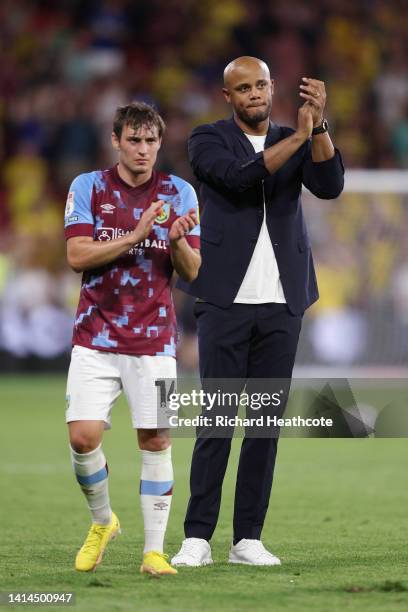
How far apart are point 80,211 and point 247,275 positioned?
818 millimetres

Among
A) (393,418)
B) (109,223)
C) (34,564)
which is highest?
(109,223)

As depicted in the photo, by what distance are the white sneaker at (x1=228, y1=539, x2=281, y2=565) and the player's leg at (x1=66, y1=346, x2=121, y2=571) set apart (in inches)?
24.4

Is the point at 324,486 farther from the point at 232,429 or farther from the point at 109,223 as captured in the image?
the point at 109,223

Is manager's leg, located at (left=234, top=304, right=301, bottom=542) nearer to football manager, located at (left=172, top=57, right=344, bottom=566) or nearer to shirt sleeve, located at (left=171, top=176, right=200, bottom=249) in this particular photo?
football manager, located at (left=172, top=57, right=344, bottom=566)

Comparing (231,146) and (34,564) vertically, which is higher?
(231,146)

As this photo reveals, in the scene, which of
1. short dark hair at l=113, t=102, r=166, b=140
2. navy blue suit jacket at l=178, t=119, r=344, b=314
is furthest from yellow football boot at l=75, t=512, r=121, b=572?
short dark hair at l=113, t=102, r=166, b=140

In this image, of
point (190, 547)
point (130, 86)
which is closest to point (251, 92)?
point (190, 547)

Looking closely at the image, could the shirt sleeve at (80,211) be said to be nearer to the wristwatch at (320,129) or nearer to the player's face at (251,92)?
the player's face at (251,92)

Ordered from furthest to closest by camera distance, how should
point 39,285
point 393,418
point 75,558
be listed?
point 39,285 < point 393,418 < point 75,558

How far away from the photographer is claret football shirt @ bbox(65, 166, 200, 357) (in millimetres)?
5613

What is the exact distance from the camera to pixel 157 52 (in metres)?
19.7

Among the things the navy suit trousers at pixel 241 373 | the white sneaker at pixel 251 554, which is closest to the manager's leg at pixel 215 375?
the navy suit trousers at pixel 241 373

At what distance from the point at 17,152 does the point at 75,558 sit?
1288 cm

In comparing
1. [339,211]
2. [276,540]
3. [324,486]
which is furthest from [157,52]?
[276,540]
